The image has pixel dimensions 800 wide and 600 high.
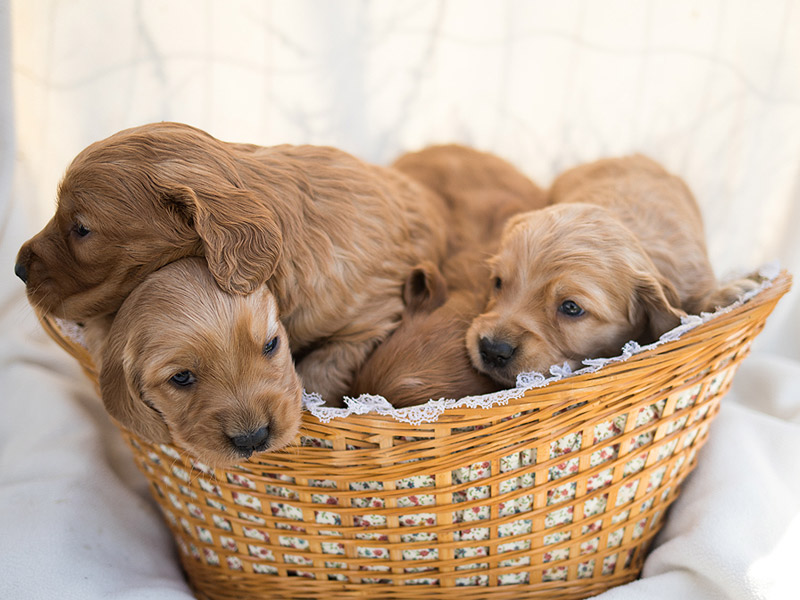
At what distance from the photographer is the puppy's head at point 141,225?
1.78 meters

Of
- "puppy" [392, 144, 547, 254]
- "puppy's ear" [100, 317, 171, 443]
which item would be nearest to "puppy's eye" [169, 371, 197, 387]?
"puppy's ear" [100, 317, 171, 443]

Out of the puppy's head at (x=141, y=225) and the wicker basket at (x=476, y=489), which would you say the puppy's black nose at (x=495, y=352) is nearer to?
the wicker basket at (x=476, y=489)

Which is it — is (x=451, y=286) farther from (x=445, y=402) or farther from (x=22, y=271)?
(x=22, y=271)

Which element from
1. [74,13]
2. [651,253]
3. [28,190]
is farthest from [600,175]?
[28,190]

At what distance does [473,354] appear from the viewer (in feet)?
7.14

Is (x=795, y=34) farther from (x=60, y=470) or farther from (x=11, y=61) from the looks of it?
(x=60, y=470)

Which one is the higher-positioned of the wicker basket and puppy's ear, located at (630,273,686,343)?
puppy's ear, located at (630,273,686,343)

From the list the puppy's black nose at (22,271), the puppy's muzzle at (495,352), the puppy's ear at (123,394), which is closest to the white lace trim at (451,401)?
the puppy's muzzle at (495,352)

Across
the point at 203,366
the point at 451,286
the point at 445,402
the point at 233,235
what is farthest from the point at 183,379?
the point at 451,286

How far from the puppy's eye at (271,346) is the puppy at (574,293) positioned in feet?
2.10

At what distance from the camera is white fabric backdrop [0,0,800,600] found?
7.61ft

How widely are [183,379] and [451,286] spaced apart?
1131 mm

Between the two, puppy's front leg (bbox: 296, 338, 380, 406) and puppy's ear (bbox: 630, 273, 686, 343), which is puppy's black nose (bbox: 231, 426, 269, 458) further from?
puppy's ear (bbox: 630, 273, 686, 343)

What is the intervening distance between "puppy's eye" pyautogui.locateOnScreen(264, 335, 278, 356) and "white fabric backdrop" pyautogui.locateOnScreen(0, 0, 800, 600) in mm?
935
